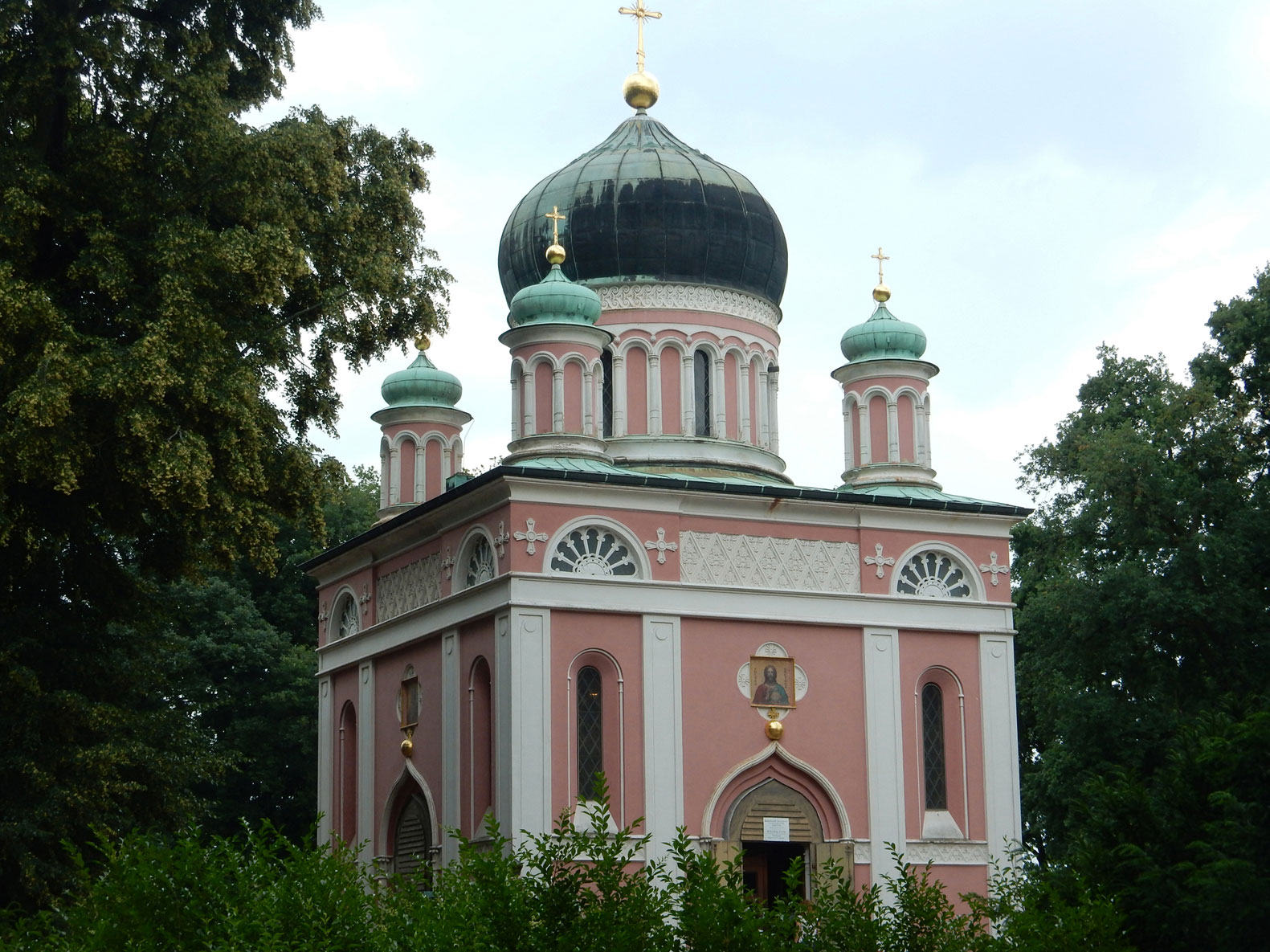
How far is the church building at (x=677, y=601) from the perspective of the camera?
70.3 feet

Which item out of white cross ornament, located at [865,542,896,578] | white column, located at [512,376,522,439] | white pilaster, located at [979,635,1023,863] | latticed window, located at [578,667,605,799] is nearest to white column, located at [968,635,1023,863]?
white pilaster, located at [979,635,1023,863]

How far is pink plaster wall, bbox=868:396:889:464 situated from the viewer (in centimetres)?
2488

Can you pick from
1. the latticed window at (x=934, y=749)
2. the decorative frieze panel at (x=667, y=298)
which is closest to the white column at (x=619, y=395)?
the decorative frieze panel at (x=667, y=298)

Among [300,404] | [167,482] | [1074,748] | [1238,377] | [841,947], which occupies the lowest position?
[841,947]

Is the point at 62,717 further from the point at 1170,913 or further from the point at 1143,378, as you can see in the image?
the point at 1143,378

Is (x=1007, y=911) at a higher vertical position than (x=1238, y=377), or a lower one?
lower

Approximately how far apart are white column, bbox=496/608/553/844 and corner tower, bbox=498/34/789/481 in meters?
4.33

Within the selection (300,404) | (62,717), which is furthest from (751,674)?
(62,717)

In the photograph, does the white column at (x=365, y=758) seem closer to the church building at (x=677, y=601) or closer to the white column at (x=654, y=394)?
the church building at (x=677, y=601)

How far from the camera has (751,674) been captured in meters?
22.2

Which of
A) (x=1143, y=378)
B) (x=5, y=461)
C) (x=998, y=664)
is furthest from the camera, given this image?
(x=1143, y=378)

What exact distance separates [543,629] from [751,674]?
8.88ft

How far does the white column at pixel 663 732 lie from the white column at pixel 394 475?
22.1 ft

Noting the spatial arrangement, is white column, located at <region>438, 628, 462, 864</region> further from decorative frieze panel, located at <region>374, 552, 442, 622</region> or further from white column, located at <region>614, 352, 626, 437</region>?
white column, located at <region>614, 352, 626, 437</region>
